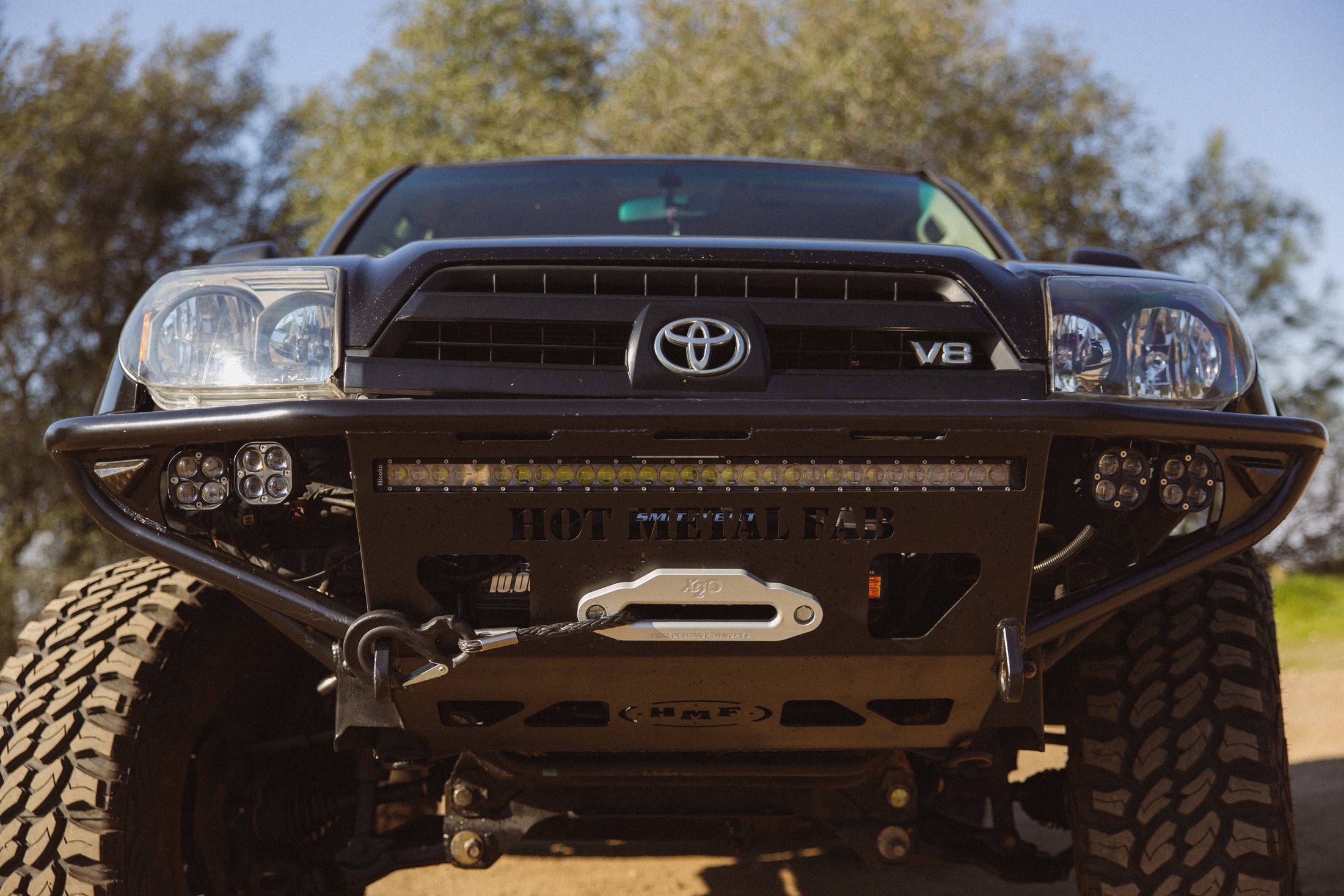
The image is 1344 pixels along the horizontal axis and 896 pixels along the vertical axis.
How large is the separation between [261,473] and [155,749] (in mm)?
665

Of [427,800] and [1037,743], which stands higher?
[1037,743]

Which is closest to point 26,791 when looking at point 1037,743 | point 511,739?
point 511,739

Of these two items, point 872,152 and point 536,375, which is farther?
point 872,152

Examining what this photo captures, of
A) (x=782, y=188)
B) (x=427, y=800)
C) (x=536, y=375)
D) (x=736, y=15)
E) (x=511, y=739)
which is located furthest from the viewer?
(x=736, y=15)

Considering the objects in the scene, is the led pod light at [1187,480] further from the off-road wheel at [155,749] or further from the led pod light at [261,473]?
the off-road wheel at [155,749]

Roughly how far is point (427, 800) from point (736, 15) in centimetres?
1340

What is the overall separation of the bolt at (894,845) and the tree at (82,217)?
1218cm

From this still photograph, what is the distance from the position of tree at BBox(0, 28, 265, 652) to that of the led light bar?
1190 centimetres

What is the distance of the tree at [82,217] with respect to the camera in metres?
14.5

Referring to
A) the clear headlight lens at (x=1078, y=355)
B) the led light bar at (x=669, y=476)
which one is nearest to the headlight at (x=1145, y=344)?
the clear headlight lens at (x=1078, y=355)

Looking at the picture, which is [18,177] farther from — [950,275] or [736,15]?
[950,275]

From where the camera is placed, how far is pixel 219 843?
2.53 metres

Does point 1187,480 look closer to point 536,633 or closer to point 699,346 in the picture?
point 699,346

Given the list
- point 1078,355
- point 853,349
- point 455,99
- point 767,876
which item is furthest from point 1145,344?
point 455,99
